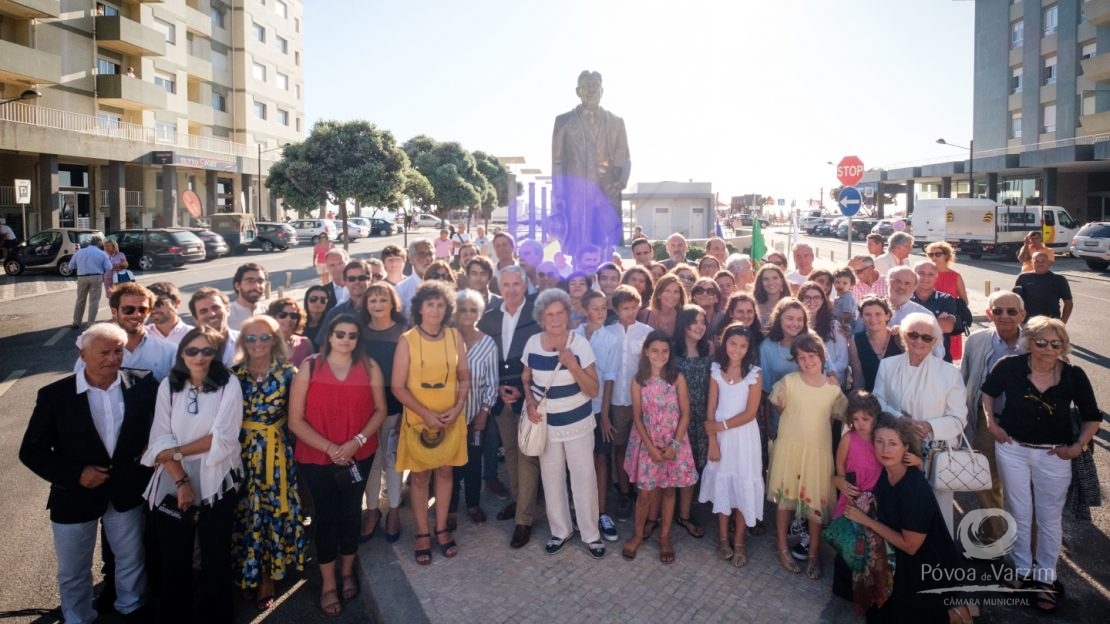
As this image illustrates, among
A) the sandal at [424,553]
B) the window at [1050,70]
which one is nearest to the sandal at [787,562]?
the sandal at [424,553]

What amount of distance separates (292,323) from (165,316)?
2.75 feet

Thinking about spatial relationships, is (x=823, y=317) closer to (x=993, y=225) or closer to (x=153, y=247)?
(x=153, y=247)

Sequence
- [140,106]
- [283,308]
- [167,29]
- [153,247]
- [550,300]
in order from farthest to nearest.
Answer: [167,29]
[140,106]
[153,247]
[283,308]
[550,300]

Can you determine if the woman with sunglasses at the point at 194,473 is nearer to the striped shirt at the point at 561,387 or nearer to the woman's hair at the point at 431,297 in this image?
the woman's hair at the point at 431,297

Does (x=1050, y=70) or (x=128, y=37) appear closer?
(x=128, y=37)

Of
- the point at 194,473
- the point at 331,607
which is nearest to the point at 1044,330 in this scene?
the point at 331,607

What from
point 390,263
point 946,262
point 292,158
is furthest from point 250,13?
point 946,262

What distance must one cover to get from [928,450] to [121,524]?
181 inches

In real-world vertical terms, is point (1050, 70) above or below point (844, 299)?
above

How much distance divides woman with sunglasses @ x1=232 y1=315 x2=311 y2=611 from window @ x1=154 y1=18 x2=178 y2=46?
40207 mm

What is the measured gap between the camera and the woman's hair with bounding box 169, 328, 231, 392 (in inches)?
143

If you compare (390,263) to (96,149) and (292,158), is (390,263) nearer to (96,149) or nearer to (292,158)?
(292,158)

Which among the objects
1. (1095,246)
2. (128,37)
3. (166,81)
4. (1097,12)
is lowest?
(1095,246)

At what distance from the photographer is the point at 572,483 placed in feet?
14.8
